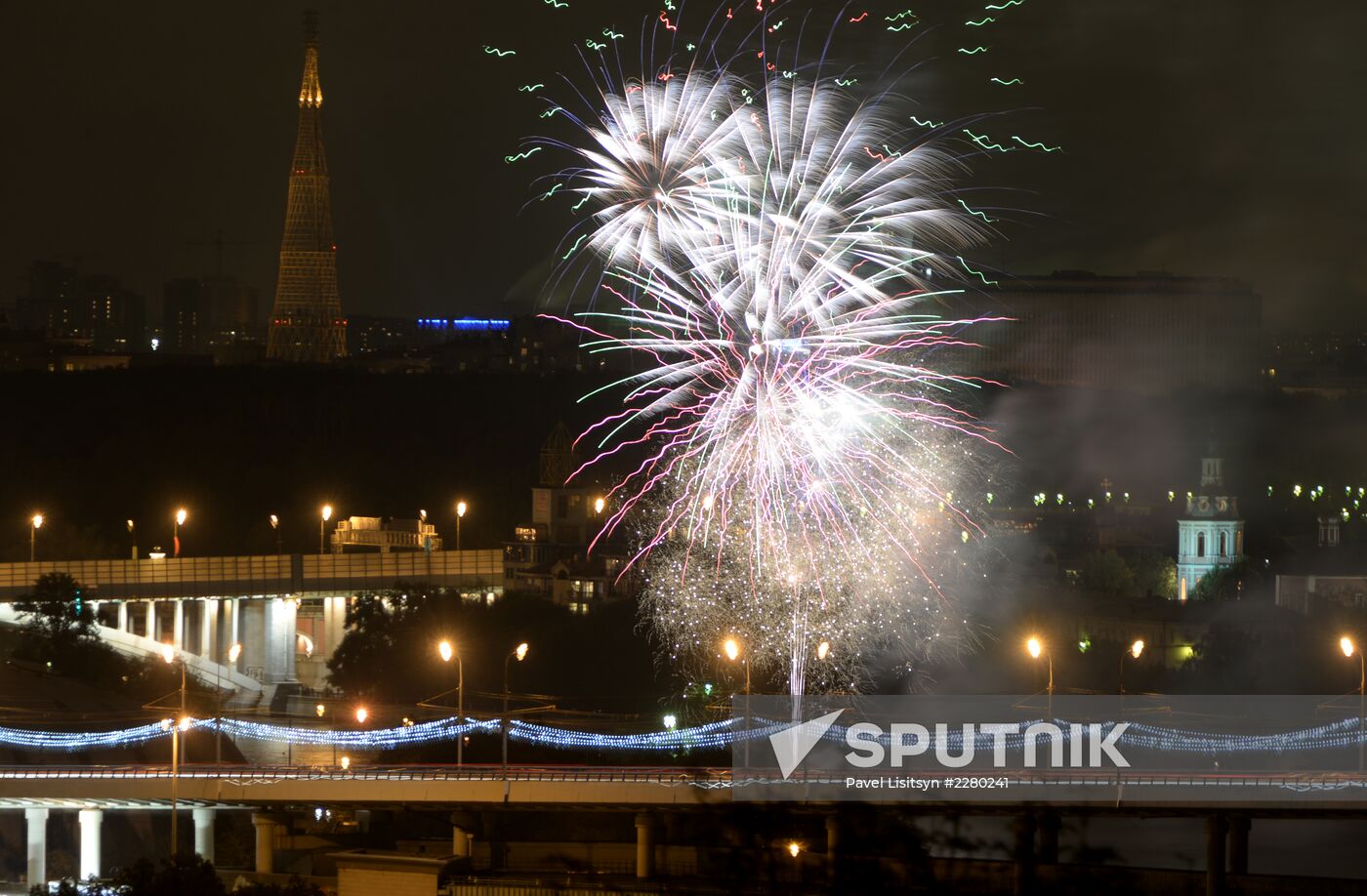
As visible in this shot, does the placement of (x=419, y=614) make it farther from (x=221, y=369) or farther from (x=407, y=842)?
(x=221, y=369)

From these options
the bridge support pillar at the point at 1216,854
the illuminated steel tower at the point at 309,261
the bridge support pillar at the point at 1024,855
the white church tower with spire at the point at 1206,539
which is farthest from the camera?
the illuminated steel tower at the point at 309,261

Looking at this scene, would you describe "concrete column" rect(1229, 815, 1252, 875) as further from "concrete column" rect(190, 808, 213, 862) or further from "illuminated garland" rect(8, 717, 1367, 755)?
"concrete column" rect(190, 808, 213, 862)

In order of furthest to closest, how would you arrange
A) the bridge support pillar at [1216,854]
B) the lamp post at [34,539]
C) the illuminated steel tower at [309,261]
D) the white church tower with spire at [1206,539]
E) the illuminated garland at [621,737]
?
the illuminated steel tower at [309,261] < the white church tower with spire at [1206,539] < the lamp post at [34,539] < the illuminated garland at [621,737] < the bridge support pillar at [1216,854]

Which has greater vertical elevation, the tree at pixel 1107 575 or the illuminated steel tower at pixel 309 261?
the illuminated steel tower at pixel 309 261

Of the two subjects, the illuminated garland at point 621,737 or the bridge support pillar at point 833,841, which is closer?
the bridge support pillar at point 833,841

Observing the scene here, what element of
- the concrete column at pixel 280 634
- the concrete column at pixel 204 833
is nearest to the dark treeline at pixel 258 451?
the concrete column at pixel 280 634

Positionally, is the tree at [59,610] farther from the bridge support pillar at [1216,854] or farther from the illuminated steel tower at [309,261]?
the illuminated steel tower at [309,261]

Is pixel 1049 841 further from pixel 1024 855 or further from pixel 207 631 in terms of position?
pixel 207 631

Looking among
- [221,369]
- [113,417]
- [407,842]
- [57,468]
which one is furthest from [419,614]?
[221,369]
